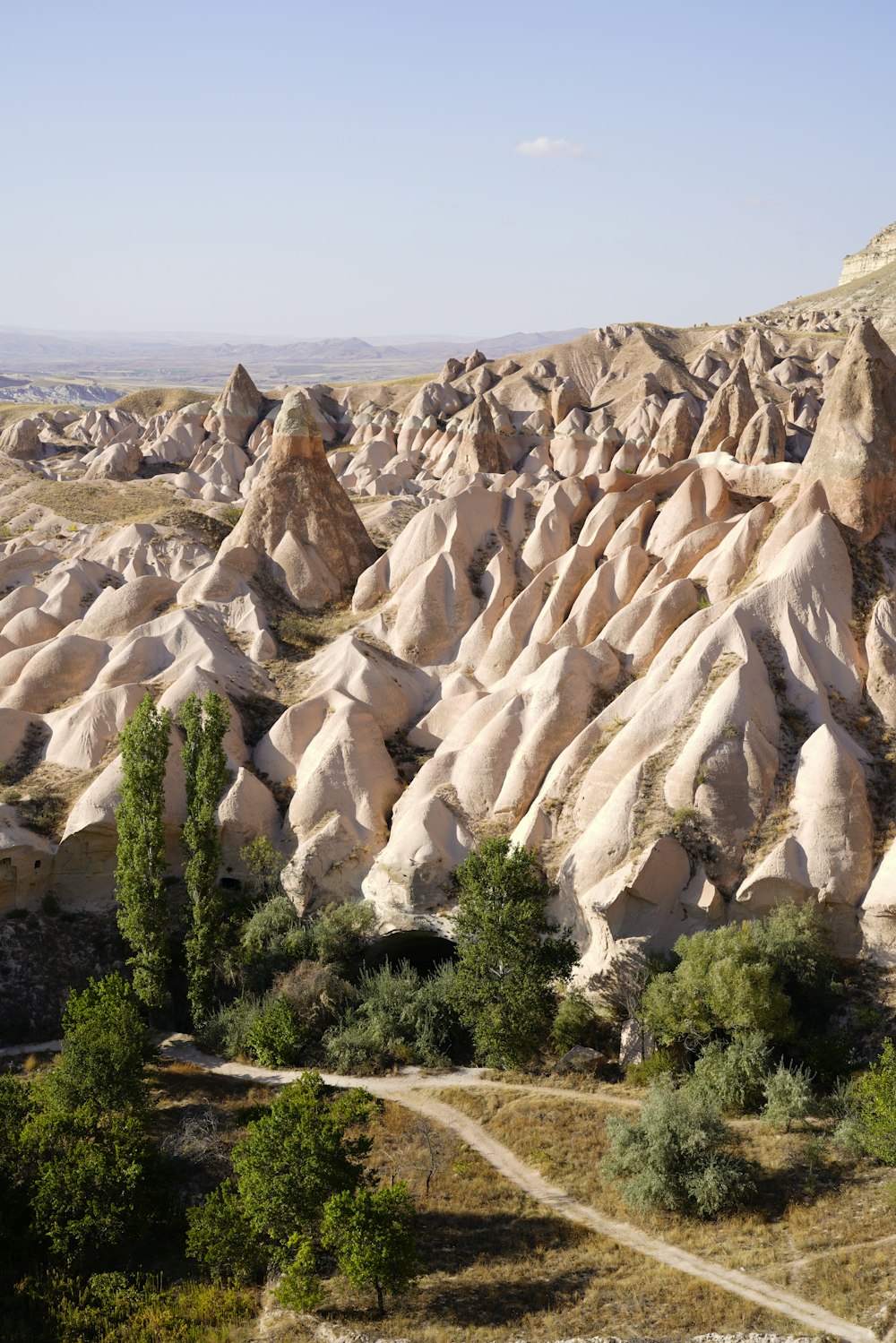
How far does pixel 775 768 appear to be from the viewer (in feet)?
78.0

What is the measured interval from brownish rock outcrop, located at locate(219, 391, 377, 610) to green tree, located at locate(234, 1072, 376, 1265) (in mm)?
20458

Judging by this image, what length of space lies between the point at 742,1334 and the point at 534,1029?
26.9ft

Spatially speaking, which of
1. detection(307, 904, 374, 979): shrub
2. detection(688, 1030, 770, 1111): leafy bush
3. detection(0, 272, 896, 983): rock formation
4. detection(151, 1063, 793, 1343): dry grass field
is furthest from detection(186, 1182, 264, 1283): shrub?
detection(0, 272, 896, 983): rock formation

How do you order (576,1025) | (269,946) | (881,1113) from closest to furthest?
(881,1113) → (576,1025) → (269,946)

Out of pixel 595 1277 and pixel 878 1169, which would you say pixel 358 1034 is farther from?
pixel 878 1169

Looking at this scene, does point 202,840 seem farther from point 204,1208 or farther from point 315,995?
point 204,1208

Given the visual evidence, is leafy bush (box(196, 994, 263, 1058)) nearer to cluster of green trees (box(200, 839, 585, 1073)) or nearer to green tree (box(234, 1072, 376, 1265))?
cluster of green trees (box(200, 839, 585, 1073))

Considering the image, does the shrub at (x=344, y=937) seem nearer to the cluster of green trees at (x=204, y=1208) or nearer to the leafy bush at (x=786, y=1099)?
the cluster of green trees at (x=204, y=1208)

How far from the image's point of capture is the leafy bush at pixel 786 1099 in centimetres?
1961

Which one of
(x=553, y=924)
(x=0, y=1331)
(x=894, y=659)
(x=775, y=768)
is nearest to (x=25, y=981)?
(x=0, y=1331)

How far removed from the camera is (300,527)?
37.3 m

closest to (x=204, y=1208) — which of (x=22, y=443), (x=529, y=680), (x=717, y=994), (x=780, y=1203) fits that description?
(x=780, y=1203)

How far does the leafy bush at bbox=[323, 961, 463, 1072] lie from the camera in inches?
910

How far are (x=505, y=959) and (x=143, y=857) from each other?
26.9ft
